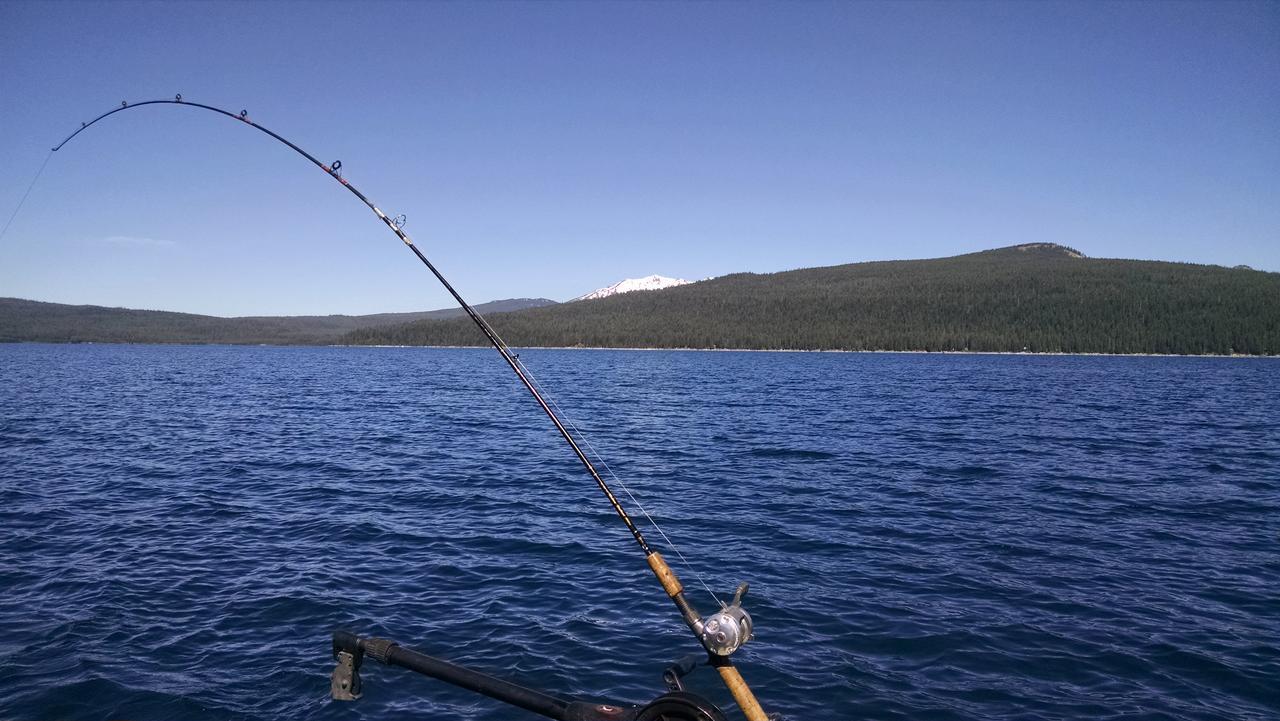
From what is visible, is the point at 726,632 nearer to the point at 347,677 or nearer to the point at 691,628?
the point at 691,628

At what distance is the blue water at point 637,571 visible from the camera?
27.4ft

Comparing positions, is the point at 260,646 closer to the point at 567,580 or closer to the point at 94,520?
the point at 567,580

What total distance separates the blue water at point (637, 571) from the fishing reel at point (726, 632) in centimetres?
317

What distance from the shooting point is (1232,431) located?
32188 millimetres

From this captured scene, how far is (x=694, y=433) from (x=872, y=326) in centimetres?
→ 16902

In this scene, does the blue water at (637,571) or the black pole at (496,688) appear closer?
the black pole at (496,688)

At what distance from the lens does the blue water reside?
8.36 metres

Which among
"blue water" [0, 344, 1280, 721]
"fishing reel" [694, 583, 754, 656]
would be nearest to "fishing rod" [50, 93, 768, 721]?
"fishing reel" [694, 583, 754, 656]

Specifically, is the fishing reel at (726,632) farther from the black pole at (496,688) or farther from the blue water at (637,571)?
the blue water at (637,571)

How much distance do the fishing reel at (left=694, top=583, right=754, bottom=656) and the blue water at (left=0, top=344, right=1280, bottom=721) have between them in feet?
10.4

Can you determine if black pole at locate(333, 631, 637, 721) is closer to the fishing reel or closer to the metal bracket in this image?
the metal bracket

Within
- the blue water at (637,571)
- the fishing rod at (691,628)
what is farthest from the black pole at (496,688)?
the blue water at (637,571)

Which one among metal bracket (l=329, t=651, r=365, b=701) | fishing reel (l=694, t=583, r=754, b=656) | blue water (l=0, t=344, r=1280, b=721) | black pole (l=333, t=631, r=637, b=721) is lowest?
blue water (l=0, t=344, r=1280, b=721)

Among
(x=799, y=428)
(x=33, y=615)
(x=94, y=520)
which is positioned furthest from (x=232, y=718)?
(x=799, y=428)
